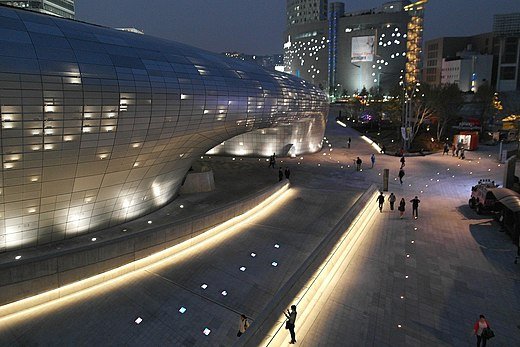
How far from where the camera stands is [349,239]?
1496 centimetres

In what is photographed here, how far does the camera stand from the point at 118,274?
12211 mm

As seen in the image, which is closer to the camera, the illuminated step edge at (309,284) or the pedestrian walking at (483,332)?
the pedestrian walking at (483,332)

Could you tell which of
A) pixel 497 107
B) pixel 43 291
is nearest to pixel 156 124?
pixel 43 291

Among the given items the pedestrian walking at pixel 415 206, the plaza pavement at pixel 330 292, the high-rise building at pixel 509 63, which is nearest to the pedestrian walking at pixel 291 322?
the plaza pavement at pixel 330 292

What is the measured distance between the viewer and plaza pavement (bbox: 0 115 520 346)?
9352 millimetres

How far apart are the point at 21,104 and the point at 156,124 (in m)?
4.80

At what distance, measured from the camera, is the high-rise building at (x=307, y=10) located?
157 metres

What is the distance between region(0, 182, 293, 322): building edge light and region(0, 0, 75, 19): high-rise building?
91.3 metres

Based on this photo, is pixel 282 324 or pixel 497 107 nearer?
pixel 282 324

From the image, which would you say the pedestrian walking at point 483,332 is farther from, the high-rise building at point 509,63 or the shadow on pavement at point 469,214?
the high-rise building at point 509,63

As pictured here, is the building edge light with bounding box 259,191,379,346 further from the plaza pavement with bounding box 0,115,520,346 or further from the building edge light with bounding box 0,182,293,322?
the building edge light with bounding box 0,182,293,322

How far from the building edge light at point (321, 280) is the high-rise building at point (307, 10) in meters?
155

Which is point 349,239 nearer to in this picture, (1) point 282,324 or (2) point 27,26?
(1) point 282,324

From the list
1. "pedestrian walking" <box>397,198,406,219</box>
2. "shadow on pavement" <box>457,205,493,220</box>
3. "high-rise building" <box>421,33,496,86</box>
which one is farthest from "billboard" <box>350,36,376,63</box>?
"pedestrian walking" <box>397,198,406,219</box>
